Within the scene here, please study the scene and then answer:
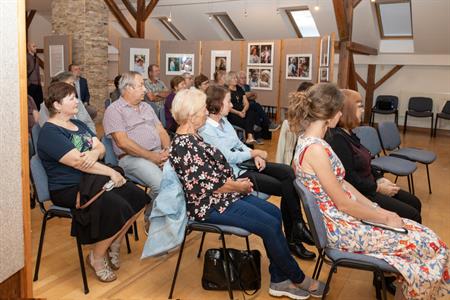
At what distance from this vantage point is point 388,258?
200 cm

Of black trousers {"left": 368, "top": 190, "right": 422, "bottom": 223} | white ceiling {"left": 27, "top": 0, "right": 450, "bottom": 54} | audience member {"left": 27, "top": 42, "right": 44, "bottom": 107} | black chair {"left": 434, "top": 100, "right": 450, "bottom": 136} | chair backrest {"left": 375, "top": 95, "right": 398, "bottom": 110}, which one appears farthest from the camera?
chair backrest {"left": 375, "top": 95, "right": 398, "bottom": 110}

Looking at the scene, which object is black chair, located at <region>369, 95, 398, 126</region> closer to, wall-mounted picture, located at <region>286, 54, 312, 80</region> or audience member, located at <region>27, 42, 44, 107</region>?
wall-mounted picture, located at <region>286, 54, 312, 80</region>

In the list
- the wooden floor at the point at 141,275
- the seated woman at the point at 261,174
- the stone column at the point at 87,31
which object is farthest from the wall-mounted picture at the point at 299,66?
the seated woman at the point at 261,174

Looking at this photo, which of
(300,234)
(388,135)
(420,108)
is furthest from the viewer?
(420,108)

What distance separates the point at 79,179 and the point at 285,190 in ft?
4.63

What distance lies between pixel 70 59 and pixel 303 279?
Result: 7.59 metres

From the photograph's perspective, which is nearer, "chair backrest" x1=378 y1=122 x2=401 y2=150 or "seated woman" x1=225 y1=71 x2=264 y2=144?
"chair backrest" x1=378 y1=122 x2=401 y2=150

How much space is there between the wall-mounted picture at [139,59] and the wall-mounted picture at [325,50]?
3.64 meters

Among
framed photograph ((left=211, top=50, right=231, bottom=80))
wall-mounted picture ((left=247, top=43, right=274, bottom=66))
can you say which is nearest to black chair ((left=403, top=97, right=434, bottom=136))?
wall-mounted picture ((left=247, top=43, right=274, bottom=66))

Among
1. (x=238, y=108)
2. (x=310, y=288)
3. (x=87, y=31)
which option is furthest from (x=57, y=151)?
(x=87, y=31)

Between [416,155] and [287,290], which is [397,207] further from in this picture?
[416,155]

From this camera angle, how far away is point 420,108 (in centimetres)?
1012

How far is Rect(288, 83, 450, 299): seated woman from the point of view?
6.49 feet

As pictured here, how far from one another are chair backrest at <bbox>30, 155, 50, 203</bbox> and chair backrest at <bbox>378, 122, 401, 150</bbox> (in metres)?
3.59
